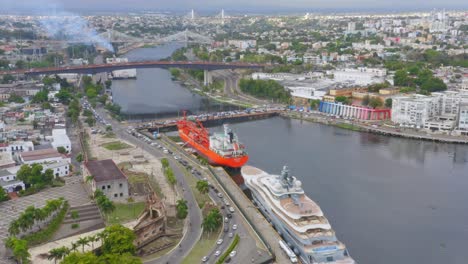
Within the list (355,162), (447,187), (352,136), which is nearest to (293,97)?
(352,136)

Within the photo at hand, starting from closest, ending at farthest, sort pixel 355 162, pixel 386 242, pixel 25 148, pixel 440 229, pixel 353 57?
pixel 386 242
pixel 440 229
pixel 25 148
pixel 355 162
pixel 353 57

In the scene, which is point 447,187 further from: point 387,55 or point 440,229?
point 387,55

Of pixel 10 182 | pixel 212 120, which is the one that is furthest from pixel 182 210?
pixel 212 120

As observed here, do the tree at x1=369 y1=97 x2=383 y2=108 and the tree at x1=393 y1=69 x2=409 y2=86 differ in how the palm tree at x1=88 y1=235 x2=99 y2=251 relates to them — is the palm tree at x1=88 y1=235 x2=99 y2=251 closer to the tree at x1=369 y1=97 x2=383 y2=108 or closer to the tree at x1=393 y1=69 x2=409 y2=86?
the tree at x1=369 y1=97 x2=383 y2=108

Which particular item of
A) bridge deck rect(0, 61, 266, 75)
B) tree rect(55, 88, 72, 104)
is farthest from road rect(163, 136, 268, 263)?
bridge deck rect(0, 61, 266, 75)

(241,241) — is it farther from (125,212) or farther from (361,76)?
(361,76)

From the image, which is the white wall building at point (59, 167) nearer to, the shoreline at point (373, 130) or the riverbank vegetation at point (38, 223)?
the riverbank vegetation at point (38, 223)

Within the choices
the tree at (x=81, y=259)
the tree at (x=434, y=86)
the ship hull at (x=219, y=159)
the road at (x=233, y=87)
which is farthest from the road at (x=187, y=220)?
the tree at (x=434, y=86)
